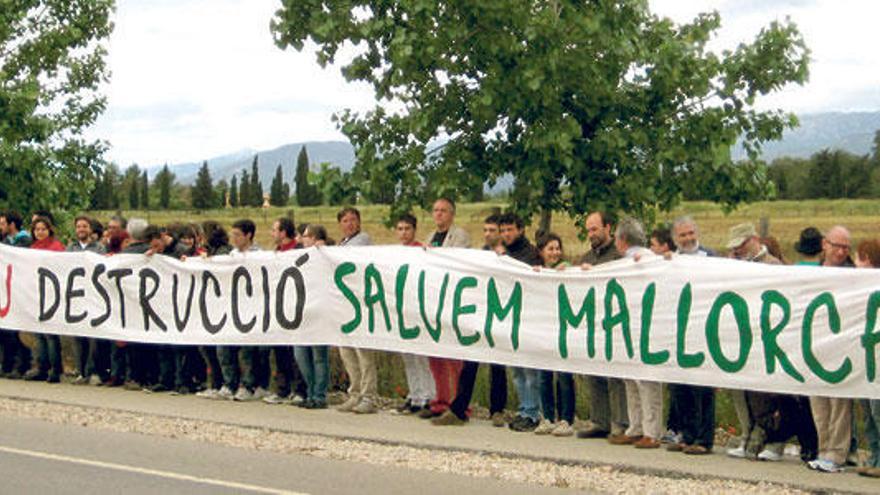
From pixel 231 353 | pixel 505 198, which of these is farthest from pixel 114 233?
pixel 505 198

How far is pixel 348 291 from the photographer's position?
43.8ft

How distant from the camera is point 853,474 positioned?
32.2ft

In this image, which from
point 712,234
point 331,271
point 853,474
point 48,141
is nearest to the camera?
point 853,474

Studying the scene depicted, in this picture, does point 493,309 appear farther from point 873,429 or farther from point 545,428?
point 873,429

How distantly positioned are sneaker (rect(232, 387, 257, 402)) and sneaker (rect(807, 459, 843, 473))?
6.22 m

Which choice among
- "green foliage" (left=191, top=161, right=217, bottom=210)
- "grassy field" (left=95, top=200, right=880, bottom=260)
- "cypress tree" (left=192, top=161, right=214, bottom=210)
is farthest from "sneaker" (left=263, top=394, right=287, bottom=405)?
"cypress tree" (left=192, top=161, right=214, bottom=210)

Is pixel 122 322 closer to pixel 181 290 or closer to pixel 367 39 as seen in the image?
pixel 181 290

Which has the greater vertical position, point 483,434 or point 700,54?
point 700,54

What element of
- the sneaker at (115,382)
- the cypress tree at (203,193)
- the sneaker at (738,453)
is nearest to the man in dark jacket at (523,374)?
the sneaker at (738,453)

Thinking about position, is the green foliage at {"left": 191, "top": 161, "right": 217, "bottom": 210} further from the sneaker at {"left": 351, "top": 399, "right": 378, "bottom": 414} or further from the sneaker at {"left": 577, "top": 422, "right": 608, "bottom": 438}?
the sneaker at {"left": 577, "top": 422, "right": 608, "bottom": 438}

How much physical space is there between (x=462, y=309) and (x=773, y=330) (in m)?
3.11

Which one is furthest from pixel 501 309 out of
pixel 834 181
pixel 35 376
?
pixel 834 181

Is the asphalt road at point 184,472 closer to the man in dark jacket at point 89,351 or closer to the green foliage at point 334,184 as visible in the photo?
the green foliage at point 334,184

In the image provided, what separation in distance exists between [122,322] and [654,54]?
655 centimetres
